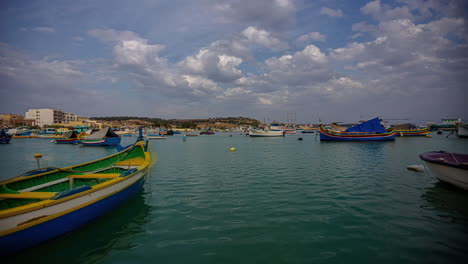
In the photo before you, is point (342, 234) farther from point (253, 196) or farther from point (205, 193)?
point (205, 193)

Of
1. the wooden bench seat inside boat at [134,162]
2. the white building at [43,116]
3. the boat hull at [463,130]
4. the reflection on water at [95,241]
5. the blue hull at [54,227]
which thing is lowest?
the reflection on water at [95,241]

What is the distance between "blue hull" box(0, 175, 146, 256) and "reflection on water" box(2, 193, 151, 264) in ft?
0.94

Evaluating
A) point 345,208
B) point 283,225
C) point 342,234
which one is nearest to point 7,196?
point 283,225

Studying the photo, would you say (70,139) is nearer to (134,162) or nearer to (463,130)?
(134,162)

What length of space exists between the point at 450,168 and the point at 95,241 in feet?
48.6

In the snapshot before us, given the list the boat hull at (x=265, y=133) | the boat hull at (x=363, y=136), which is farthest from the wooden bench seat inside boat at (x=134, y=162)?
the boat hull at (x=265, y=133)

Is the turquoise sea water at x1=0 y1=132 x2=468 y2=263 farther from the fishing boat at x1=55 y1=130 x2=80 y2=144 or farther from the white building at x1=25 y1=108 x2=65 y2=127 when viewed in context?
the white building at x1=25 y1=108 x2=65 y2=127

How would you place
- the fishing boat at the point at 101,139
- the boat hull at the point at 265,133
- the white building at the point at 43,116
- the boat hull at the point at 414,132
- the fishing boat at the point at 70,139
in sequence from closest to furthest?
the fishing boat at the point at 101,139 < the fishing boat at the point at 70,139 < the boat hull at the point at 414,132 < the boat hull at the point at 265,133 < the white building at the point at 43,116

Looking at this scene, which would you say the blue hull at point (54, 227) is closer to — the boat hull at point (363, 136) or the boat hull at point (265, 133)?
the boat hull at point (363, 136)

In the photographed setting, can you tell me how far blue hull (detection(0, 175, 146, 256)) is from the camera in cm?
504

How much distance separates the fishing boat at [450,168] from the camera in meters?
9.84

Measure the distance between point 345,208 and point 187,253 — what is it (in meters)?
6.43

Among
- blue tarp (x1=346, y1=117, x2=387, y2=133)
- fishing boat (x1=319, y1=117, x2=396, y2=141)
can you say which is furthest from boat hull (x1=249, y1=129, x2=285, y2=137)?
blue tarp (x1=346, y1=117, x2=387, y2=133)

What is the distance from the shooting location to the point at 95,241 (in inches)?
257
